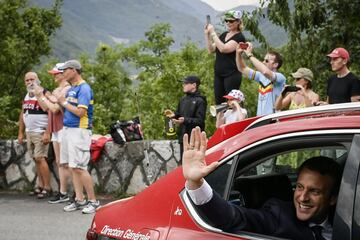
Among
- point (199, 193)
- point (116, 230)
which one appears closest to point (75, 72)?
point (116, 230)

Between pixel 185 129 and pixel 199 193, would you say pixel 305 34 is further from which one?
pixel 199 193

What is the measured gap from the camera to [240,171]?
3.11 metres

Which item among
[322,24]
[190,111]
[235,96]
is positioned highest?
[322,24]

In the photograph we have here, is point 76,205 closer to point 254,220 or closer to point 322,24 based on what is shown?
point 254,220

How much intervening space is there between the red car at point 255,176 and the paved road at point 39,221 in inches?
145

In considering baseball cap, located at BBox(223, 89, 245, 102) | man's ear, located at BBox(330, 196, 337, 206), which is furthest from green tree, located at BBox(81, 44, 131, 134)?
man's ear, located at BBox(330, 196, 337, 206)

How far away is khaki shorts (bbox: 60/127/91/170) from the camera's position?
7898 millimetres

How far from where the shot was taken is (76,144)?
7.90 m

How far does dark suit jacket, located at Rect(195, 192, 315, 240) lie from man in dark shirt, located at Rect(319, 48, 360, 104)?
3884 millimetres

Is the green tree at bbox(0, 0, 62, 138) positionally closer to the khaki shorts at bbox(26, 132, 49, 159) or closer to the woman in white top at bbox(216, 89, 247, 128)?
the khaki shorts at bbox(26, 132, 49, 159)

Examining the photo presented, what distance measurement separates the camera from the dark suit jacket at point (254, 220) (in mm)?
2877

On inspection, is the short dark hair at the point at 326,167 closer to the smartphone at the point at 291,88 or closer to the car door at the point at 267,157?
the car door at the point at 267,157

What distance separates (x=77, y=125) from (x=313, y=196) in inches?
204

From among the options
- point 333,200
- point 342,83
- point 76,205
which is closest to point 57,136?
point 76,205
